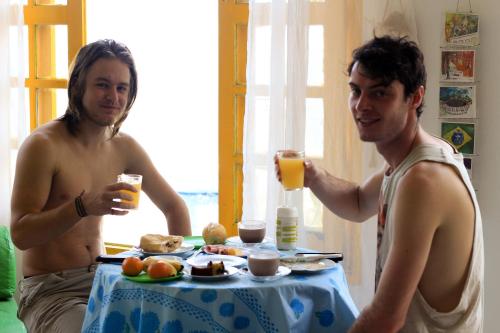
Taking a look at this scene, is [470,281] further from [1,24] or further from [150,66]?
[150,66]

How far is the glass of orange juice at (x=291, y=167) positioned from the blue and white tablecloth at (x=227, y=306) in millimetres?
451

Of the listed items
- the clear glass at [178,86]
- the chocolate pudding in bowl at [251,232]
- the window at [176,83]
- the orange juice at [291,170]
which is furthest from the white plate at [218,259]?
the clear glass at [178,86]

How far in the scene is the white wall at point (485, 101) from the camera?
287 cm

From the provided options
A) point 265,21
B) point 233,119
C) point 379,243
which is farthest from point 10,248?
point 379,243

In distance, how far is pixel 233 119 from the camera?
3.27 metres

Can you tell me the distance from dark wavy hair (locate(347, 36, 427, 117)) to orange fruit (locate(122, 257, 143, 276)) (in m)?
0.81

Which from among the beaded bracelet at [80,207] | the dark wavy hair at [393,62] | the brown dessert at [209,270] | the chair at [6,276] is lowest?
the chair at [6,276]

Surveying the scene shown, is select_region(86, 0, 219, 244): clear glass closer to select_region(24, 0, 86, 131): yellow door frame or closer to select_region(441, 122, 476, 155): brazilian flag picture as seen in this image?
select_region(24, 0, 86, 131): yellow door frame

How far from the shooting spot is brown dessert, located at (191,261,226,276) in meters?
1.80

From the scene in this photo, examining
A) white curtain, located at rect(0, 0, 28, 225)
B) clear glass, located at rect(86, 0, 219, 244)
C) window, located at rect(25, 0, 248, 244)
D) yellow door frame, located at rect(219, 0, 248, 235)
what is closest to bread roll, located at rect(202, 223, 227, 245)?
yellow door frame, located at rect(219, 0, 248, 235)

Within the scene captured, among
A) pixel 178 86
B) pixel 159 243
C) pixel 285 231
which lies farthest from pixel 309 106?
pixel 178 86

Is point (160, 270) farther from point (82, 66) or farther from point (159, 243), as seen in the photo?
point (82, 66)

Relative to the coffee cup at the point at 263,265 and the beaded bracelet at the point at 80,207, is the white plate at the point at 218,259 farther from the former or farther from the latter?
the beaded bracelet at the point at 80,207

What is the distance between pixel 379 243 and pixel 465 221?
0.26 metres
